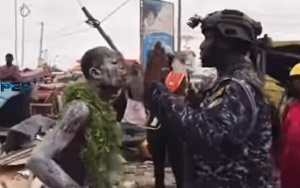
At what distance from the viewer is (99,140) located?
4.34 metres

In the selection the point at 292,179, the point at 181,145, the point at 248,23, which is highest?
the point at 248,23

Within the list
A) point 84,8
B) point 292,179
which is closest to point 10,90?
point 84,8

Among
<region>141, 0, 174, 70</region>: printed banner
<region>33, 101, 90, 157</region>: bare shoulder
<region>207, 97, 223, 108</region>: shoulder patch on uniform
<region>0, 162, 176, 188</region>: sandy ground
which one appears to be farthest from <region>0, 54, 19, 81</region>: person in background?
<region>207, 97, 223, 108</region>: shoulder patch on uniform

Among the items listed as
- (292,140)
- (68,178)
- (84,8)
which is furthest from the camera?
(84,8)

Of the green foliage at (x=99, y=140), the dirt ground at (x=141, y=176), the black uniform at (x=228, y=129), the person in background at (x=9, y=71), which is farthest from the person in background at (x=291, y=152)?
the person in background at (x=9, y=71)

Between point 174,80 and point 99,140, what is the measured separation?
1.00m

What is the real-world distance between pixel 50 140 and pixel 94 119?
0.82 ft

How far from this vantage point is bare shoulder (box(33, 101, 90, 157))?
421 cm

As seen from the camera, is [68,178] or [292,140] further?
[292,140]

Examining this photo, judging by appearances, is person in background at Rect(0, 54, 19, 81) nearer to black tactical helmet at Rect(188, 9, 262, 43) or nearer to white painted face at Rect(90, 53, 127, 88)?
white painted face at Rect(90, 53, 127, 88)

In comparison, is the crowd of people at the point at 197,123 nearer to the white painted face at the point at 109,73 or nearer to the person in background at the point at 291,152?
the white painted face at the point at 109,73

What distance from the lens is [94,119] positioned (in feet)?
14.2

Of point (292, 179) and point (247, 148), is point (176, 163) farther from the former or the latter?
point (292, 179)

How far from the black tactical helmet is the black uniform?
155mm
